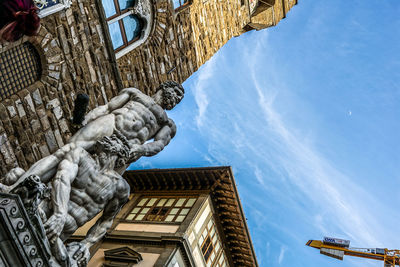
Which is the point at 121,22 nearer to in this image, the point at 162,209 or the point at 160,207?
the point at 162,209

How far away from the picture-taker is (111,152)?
568 cm

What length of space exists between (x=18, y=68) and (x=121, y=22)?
11.3ft

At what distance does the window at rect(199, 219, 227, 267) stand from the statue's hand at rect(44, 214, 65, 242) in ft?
44.4

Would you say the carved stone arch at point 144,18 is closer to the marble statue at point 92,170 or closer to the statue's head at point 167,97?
the statue's head at point 167,97

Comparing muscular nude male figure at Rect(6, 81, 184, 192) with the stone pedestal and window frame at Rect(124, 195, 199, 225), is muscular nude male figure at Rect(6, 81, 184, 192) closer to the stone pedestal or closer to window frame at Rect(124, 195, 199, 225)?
the stone pedestal

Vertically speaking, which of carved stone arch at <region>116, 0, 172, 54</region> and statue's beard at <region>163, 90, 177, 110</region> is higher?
carved stone arch at <region>116, 0, 172, 54</region>

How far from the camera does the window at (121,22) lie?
10.1 m

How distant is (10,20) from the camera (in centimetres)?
551

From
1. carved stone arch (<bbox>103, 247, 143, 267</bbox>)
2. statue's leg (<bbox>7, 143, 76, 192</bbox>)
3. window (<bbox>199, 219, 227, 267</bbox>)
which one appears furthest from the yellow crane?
statue's leg (<bbox>7, 143, 76, 192</bbox>)

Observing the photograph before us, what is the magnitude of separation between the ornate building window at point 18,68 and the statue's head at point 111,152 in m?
2.92

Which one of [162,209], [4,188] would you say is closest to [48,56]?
[4,188]

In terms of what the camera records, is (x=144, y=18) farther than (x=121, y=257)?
No

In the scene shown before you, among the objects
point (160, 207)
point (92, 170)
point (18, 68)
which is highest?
point (18, 68)

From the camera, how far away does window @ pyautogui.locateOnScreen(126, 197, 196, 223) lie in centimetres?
1831
